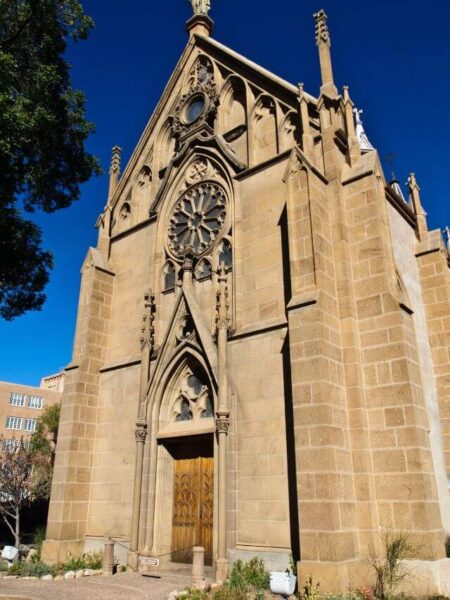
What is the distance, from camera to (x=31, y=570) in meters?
12.4

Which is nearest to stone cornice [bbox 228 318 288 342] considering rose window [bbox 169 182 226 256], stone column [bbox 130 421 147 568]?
rose window [bbox 169 182 226 256]

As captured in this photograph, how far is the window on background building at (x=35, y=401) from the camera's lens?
196 feet

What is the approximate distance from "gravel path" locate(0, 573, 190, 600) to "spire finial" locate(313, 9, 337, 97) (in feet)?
39.4

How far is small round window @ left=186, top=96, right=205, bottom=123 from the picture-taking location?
58.0 feet

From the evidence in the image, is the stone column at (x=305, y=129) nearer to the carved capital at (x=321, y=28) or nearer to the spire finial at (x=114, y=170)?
the carved capital at (x=321, y=28)

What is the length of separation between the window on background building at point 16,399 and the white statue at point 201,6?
4912 cm

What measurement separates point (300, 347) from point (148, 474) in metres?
5.61

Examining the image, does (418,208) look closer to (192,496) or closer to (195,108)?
(195,108)

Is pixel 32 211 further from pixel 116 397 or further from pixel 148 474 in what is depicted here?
pixel 148 474

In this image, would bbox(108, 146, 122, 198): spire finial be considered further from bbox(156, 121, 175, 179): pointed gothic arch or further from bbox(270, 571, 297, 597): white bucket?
bbox(270, 571, 297, 597): white bucket

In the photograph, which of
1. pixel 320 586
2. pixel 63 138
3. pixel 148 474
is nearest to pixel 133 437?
pixel 148 474

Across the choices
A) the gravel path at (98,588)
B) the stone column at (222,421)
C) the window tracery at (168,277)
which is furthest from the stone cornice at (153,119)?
the gravel path at (98,588)

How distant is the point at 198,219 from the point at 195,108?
4789 mm

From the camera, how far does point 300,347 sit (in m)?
10.5
